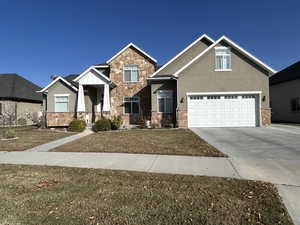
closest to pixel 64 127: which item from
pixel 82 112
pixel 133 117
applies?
pixel 82 112

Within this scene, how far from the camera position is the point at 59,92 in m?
17.8

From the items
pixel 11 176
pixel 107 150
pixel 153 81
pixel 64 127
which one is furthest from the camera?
pixel 64 127

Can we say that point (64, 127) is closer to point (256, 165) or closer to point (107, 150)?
point (107, 150)

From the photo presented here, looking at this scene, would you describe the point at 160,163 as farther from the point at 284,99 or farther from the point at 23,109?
the point at 23,109

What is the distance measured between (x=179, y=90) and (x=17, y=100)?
70.3 ft

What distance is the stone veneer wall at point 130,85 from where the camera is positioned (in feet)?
62.3

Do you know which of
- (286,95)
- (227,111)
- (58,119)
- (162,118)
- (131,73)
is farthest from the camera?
(286,95)

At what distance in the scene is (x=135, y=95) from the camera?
19.1 m

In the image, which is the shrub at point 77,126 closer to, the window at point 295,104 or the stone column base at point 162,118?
the stone column base at point 162,118

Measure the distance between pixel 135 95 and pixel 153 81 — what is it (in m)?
3.37

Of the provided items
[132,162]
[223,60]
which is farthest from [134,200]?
[223,60]

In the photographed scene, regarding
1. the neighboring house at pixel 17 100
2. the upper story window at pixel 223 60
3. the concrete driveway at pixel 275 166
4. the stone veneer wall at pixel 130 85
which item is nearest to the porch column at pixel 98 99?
the stone veneer wall at pixel 130 85

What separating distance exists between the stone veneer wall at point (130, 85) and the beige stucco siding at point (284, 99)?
16.4 meters

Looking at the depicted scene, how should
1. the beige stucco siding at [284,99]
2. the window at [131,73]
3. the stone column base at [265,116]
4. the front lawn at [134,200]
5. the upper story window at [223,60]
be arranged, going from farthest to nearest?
the beige stucco siding at [284,99] → the window at [131,73] → the upper story window at [223,60] → the stone column base at [265,116] → the front lawn at [134,200]
